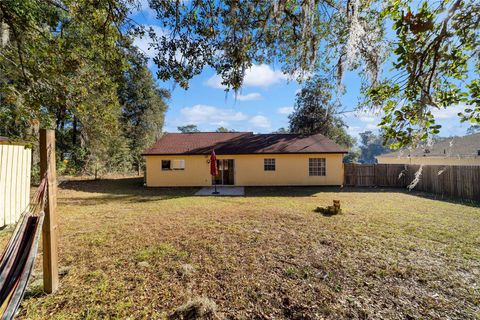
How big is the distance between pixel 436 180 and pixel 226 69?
12900 millimetres

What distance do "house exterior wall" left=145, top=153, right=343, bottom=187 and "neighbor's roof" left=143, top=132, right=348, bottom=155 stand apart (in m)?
0.33

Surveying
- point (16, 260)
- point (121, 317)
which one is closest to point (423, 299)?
point (121, 317)

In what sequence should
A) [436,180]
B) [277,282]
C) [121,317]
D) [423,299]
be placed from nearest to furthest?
[121,317], [423,299], [277,282], [436,180]

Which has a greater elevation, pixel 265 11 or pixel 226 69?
pixel 265 11

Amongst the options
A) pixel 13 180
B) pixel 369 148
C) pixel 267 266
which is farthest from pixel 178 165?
pixel 369 148

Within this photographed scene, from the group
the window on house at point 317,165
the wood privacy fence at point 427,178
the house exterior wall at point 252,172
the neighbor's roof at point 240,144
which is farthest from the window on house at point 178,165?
the wood privacy fence at point 427,178

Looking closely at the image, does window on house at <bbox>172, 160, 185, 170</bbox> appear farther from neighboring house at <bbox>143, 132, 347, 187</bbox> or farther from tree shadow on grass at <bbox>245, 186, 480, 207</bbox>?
tree shadow on grass at <bbox>245, 186, 480, 207</bbox>

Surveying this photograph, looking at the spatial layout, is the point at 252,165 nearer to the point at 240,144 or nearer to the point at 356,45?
the point at 240,144

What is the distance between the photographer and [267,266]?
396 centimetres

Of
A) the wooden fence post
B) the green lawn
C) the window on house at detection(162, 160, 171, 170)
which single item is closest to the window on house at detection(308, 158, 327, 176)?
the green lawn

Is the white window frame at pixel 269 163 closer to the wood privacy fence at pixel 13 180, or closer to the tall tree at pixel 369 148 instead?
the wood privacy fence at pixel 13 180

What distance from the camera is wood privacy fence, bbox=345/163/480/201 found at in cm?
989

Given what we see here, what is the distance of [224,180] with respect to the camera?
15102mm

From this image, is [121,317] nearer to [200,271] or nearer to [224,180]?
[200,271]
